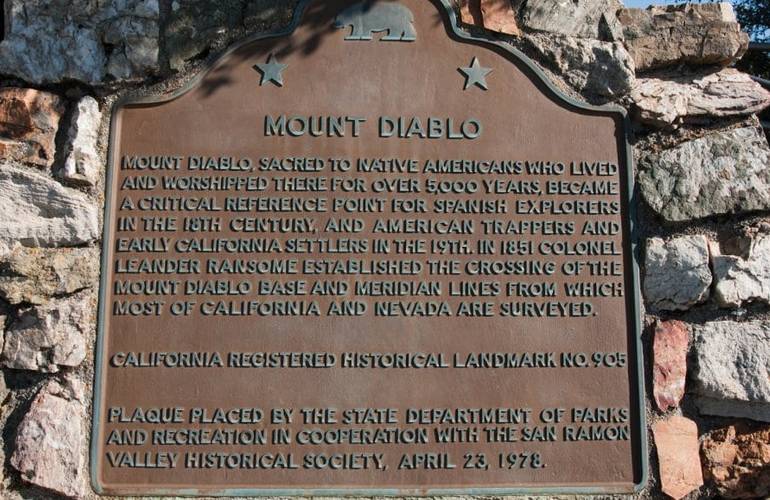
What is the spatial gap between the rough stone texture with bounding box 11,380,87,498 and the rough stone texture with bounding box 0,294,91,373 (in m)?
0.12

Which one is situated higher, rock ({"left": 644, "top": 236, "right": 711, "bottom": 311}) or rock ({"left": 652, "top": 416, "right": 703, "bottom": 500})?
rock ({"left": 644, "top": 236, "right": 711, "bottom": 311})

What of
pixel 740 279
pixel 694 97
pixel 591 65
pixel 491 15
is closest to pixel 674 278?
pixel 740 279

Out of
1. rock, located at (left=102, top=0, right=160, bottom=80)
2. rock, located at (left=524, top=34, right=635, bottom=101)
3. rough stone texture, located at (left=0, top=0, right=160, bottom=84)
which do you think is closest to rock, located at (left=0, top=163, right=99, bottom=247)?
rough stone texture, located at (left=0, top=0, right=160, bottom=84)

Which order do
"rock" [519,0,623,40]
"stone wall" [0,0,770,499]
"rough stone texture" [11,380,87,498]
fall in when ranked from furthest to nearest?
"rock" [519,0,623,40]
"stone wall" [0,0,770,499]
"rough stone texture" [11,380,87,498]

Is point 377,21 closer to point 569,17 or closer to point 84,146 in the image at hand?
point 569,17

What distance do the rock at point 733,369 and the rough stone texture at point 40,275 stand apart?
8.19 feet

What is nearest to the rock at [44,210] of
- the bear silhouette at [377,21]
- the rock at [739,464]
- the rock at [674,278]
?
the bear silhouette at [377,21]

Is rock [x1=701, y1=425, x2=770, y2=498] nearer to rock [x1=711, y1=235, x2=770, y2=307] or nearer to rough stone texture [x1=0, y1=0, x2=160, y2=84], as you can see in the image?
rock [x1=711, y1=235, x2=770, y2=307]

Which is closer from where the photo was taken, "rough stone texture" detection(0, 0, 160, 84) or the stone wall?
the stone wall

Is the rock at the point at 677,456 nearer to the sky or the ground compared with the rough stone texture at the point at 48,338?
nearer to the ground

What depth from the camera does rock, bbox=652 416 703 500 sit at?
2.88 metres

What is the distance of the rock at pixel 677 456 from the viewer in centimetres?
288

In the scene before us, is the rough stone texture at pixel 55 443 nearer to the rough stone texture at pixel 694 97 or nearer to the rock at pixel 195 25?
the rock at pixel 195 25

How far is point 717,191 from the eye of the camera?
122 inches
